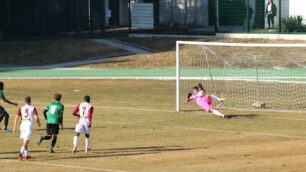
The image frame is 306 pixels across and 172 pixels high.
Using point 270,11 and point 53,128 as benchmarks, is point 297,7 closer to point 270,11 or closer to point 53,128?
point 270,11

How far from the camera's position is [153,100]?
41562 millimetres

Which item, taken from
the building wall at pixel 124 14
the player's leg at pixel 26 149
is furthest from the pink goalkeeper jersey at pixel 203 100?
the building wall at pixel 124 14

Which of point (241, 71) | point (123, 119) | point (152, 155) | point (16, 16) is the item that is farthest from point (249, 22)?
point (152, 155)

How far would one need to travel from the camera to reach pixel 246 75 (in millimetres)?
48531

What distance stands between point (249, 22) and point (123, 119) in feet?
94.1

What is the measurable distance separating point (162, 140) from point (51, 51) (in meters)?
32.4

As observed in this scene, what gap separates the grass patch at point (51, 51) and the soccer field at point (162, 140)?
16048 millimetres

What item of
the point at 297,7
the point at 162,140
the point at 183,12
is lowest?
the point at 162,140

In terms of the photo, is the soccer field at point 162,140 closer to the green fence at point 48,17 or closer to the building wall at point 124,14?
the green fence at point 48,17

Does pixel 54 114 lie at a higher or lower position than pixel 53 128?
higher

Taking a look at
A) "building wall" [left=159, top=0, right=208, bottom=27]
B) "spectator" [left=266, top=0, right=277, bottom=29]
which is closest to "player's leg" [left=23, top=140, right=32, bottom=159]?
"spectator" [left=266, top=0, right=277, bottom=29]

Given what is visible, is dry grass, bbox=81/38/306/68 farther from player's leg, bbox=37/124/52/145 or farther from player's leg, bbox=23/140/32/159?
player's leg, bbox=23/140/32/159

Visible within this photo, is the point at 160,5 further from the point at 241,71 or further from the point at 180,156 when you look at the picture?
the point at 180,156

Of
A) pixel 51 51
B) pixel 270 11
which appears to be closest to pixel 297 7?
pixel 270 11
